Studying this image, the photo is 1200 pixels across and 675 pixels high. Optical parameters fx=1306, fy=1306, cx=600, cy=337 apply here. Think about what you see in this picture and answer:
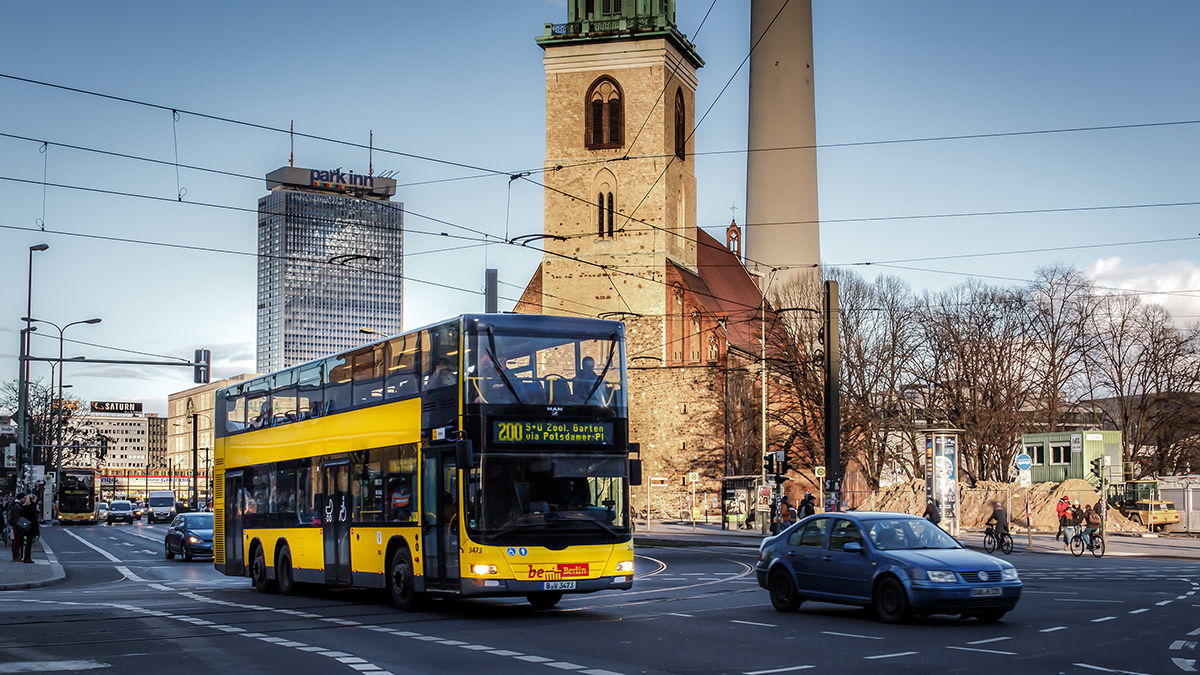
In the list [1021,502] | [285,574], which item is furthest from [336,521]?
[1021,502]

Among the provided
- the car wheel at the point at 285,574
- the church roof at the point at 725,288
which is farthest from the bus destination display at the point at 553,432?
the church roof at the point at 725,288

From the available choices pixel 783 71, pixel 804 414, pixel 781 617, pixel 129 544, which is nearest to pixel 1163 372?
pixel 804 414

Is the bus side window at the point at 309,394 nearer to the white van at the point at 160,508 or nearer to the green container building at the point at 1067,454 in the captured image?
the green container building at the point at 1067,454

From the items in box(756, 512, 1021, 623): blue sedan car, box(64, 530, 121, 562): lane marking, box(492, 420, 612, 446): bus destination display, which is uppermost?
box(492, 420, 612, 446): bus destination display

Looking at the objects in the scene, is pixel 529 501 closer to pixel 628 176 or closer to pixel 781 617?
pixel 781 617

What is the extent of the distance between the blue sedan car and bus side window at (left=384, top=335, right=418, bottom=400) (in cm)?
529

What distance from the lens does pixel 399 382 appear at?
17.9 meters

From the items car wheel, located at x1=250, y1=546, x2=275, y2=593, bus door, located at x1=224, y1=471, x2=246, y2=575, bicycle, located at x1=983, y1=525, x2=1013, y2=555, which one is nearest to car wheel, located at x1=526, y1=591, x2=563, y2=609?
car wheel, located at x1=250, y1=546, x2=275, y2=593

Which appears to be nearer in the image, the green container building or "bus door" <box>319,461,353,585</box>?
"bus door" <box>319,461,353,585</box>

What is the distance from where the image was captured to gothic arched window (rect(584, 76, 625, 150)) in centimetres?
6881

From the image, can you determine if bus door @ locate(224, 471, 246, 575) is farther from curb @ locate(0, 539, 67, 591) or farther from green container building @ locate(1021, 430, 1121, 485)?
green container building @ locate(1021, 430, 1121, 485)

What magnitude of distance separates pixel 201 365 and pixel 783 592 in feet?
91.5

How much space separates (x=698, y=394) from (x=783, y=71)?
18.3 meters

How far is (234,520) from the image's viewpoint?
23578 millimetres
